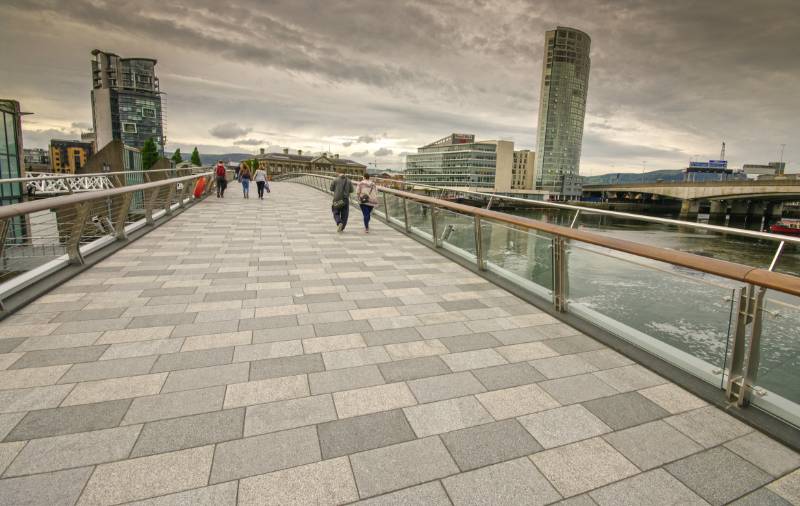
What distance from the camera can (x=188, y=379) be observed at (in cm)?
300

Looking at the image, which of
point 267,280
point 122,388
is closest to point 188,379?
point 122,388

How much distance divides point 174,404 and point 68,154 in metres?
197

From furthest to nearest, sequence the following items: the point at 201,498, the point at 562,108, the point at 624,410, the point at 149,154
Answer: the point at 562,108
the point at 149,154
the point at 624,410
the point at 201,498

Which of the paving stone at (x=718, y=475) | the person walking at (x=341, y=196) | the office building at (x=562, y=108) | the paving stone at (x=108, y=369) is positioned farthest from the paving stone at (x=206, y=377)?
the office building at (x=562, y=108)

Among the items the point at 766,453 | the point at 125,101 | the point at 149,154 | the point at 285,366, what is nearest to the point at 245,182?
the point at 285,366

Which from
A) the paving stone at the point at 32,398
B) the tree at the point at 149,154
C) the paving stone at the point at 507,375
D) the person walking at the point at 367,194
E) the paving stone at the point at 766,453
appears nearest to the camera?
the paving stone at the point at 766,453

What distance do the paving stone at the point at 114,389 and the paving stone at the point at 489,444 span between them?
206 cm

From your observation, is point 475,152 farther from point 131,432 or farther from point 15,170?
point 131,432

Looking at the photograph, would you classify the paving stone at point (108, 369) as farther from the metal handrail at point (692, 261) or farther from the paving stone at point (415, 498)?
the metal handrail at point (692, 261)

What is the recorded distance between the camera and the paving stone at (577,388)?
2.95 metres

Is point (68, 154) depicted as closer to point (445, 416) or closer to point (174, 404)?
point (174, 404)

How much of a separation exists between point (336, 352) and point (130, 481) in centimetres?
172

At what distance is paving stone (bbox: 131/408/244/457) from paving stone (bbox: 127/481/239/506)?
362 millimetres

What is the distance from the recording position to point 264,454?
2254 mm
